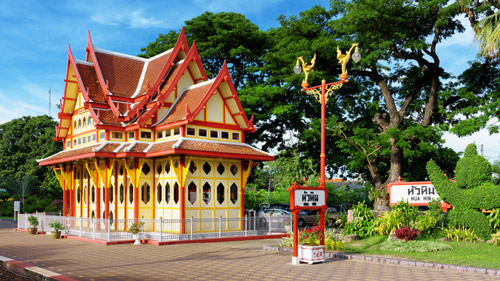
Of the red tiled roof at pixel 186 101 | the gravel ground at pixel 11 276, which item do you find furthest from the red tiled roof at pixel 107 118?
the gravel ground at pixel 11 276

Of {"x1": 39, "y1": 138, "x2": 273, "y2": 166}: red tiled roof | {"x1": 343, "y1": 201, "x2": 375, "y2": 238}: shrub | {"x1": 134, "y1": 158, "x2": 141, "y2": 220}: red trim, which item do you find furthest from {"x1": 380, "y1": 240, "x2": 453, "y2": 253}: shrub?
{"x1": 134, "y1": 158, "x2": 141, "y2": 220}: red trim

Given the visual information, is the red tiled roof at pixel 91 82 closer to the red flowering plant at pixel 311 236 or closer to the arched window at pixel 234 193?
the arched window at pixel 234 193

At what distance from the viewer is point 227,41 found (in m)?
38.0

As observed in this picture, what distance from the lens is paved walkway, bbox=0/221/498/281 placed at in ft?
38.9

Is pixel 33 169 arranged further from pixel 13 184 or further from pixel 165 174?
pixel 165 174

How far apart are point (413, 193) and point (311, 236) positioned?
25.3 feet

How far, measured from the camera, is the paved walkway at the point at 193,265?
11.9m

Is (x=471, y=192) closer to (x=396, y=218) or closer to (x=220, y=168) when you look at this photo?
(x=396, y=218)

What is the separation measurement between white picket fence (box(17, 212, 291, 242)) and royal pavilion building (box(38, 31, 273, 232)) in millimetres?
461

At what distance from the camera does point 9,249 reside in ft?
59.4

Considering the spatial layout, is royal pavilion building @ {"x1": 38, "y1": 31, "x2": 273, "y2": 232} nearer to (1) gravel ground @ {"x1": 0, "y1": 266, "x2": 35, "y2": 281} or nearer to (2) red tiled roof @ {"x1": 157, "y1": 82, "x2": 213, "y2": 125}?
(2) red tiled roof @ {"x1": 157, "y1": 82, "x2": 213, "y2": 125}

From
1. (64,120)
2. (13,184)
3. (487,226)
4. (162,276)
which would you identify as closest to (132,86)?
(64,120)

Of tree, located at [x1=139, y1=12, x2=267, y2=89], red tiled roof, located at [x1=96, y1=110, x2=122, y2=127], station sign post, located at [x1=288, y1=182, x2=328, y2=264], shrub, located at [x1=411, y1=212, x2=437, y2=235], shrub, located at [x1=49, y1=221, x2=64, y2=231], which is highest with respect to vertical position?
tree, located at [x1=139, y1=12, x2=267, y2=89]

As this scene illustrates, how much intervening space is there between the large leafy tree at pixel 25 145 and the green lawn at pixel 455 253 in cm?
4689
